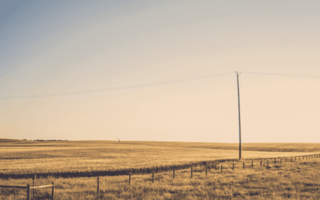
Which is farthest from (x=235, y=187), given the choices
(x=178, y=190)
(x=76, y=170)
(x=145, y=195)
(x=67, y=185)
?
(x=76, y=170)

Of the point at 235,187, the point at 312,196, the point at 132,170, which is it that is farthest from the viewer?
the point at 132,170

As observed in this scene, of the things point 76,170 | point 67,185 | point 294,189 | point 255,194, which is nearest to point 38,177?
point 76,170

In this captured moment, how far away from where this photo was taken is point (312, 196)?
1761 centimetres

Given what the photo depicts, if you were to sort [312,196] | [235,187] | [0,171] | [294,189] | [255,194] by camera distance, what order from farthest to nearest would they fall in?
[0,171]
[235,187]
[294,189]
[255,194]
[312,196]

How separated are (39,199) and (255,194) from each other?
13.9 m

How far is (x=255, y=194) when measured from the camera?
62.0 feet

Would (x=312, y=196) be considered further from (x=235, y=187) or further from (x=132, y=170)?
(x=132, y=170)

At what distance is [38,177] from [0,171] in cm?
552

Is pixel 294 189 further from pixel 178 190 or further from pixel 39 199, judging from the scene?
pixel 39 199

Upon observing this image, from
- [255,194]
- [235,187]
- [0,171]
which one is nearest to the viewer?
[255,194]

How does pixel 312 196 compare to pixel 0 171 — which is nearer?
pixel 312 196

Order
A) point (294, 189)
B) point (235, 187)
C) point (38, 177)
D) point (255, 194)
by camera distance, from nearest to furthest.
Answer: point (255, 194), point (294, 189), point (235, 187), point (38, 177)

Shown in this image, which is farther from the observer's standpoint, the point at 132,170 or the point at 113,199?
the point at 132,170

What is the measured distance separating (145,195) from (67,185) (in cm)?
770
